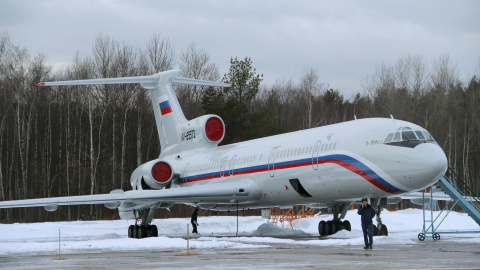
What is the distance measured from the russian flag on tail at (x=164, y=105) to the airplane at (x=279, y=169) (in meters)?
0.04

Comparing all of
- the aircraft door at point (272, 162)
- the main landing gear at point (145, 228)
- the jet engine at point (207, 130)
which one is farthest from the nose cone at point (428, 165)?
the jet engine at point (207, 130)

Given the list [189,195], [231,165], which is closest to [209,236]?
[189,195]

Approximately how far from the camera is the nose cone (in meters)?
16.8

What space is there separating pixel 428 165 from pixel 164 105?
14.8 m

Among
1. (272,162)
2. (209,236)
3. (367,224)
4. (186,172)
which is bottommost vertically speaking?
(209,236)

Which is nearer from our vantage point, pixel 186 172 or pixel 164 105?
pixel 186 172

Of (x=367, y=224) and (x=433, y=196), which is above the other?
(x=433, y=196)

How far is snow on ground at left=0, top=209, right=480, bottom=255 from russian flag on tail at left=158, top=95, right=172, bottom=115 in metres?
5.20

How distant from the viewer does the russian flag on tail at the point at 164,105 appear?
2874 cm

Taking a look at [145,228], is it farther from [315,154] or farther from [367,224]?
[367,224]

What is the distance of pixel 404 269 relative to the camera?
9.53 meters

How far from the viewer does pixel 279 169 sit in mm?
20672

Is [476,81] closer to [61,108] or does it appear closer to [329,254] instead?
[61,108]

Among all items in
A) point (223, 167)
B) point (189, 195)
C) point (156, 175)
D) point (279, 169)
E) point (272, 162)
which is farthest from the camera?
point (156, 175)
